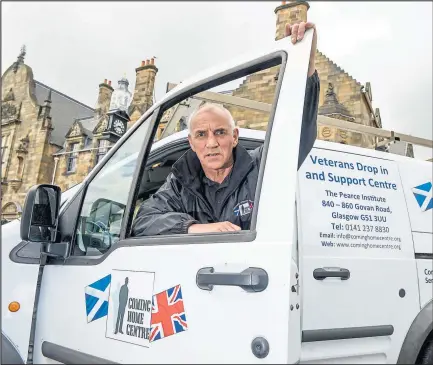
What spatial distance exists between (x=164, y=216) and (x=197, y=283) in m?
0.47

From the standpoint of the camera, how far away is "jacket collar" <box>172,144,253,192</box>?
177 cm

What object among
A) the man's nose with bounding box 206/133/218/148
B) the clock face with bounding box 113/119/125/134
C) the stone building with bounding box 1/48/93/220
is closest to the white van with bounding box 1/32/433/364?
the man's nose with bounding box 206/133/218/148

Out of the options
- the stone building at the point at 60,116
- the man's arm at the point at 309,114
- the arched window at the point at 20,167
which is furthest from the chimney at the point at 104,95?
the man's arm at the point at 309,114

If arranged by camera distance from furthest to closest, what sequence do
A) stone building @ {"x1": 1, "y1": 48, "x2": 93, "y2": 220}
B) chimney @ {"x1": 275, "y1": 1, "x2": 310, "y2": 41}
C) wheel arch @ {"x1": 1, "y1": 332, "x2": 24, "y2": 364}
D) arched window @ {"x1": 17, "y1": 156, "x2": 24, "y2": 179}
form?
stone building @ {"x1": 1, "y1": 48, "x2": 93, "y2": 220} < arched window @ {"x1": 17, "y1": 156, "x2": 24, "y2": 179} < chimney @ {"x1": 275, "y1": 1, "x2": 310, "y2": 41} < wheel arch @ {"x1": 1, "y1": 332, "x2": 24, "y2": 364}

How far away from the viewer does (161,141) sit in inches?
92.9

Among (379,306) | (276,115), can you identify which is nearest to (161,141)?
(276,115)

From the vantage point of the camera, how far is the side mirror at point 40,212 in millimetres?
1707

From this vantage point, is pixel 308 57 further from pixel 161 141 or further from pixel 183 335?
pixel 161 141

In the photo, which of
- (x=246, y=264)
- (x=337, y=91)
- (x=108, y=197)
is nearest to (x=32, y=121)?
(x=337, y=91)

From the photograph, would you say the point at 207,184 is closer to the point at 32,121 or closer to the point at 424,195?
the point at 424,195

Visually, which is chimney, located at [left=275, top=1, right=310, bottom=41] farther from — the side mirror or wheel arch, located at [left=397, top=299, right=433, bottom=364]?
the side mirror

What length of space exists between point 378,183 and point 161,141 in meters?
1.37

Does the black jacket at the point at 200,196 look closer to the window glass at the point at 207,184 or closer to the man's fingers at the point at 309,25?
the window glass at the point at 207,184

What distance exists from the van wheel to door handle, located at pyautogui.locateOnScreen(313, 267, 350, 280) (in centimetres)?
69
